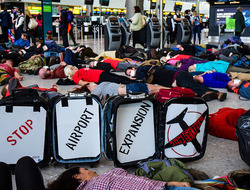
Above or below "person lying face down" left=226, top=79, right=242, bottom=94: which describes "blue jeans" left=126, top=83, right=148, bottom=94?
above

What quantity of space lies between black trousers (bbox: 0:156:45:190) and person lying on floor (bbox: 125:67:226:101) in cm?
300

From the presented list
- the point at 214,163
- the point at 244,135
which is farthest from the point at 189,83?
the point at 244,135

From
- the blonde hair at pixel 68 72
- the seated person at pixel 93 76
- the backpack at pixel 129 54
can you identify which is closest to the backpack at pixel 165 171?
the seated person at pixel 93 76

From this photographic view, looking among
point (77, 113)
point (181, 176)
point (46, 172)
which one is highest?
point (77, 113)

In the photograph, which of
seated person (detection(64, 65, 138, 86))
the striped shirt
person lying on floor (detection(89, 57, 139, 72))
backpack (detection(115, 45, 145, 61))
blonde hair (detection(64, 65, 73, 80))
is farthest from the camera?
backpack (detection(115, 45, 145, 61))

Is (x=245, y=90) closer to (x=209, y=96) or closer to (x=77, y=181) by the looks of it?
(x=209, y=96)

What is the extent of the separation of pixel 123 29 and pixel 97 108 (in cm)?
828

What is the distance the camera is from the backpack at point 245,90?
14.1ft

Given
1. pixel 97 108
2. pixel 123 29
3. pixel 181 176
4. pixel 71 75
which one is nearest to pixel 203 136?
pixel 181 176

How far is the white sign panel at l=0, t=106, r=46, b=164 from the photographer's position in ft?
7.07

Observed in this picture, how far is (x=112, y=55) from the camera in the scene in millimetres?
7383

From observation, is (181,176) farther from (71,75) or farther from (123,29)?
(123,29)

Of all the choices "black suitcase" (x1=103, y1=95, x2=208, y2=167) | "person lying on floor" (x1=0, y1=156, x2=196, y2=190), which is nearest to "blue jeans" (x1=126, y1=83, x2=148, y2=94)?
"black suitcase" (x1=103, y1=95, x2=208, y2=167)

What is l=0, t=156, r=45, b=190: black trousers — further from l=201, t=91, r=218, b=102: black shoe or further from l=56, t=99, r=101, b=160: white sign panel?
l=201, t=91, r=218, b=102: black shoe
